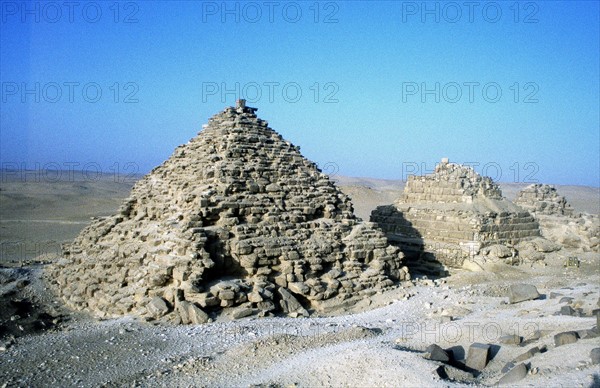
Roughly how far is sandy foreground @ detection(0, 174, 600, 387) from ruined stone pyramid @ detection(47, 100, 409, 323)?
2.04 ft

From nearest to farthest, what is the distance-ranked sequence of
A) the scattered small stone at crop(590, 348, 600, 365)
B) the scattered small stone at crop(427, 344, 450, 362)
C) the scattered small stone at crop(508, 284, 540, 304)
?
the scattered small stone at crop(590, 348, 600, 365) < the scattered small stone at crop(427, 344, 450, 362) < the scattered small stone at crop(508, 284, 540, 304)

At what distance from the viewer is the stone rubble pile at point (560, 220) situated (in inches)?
709

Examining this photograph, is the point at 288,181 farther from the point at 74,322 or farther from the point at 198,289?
the point at 74,322

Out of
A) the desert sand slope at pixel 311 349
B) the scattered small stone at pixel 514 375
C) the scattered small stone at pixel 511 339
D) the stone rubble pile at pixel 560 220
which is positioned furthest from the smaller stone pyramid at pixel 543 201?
the scattered small stone at pixel 514 375

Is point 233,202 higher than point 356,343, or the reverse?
point 233,202

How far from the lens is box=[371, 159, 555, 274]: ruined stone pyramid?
15.8 metres

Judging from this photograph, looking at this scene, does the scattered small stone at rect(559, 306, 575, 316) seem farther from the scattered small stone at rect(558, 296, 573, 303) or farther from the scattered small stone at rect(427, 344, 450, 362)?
the scattered small stone at rect(427, 344, 450, 362)

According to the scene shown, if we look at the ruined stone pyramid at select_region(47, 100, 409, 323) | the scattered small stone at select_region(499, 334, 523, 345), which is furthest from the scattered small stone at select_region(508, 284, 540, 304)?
the scattered small stone at select_region(499, 334, 523, 345)

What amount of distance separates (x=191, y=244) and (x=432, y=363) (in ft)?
18.5

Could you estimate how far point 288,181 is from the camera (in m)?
12.5

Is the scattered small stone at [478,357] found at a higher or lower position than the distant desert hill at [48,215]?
higher

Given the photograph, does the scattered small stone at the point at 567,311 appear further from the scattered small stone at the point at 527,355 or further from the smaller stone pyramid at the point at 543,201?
the smaller stone pyramid at the point at 543,201

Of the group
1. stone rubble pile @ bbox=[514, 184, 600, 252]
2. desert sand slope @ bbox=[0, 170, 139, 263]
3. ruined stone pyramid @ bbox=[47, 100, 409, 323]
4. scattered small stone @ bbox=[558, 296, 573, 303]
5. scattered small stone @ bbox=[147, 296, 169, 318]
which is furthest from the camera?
desert sand slope @ bbox=[0, 170, 139, 263]

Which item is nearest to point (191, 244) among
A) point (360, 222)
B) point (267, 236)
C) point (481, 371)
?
point (267, 236)
